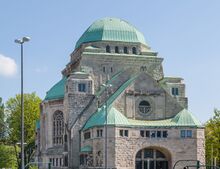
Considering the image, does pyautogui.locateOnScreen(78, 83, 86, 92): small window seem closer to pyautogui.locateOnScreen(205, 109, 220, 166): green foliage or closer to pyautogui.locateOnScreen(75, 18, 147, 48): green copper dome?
pyautogui.locateOnScreen(75, 18, 147, 48): green copper dome

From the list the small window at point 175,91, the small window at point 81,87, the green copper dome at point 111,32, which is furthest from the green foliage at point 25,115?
the small window at point 175,91

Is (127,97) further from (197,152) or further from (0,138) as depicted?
(0,138)

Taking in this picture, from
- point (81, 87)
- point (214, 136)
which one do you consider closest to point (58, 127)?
point (81, 87)

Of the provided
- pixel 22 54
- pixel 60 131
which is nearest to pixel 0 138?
pixel 60 131

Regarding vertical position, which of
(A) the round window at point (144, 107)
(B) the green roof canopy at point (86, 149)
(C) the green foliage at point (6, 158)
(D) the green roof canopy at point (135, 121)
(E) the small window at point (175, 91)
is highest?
(E) the small window at point (175, 91)

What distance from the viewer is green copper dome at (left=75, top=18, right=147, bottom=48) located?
8238 cm

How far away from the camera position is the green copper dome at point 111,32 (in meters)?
82.4

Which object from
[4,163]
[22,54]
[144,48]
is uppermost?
[144,48]

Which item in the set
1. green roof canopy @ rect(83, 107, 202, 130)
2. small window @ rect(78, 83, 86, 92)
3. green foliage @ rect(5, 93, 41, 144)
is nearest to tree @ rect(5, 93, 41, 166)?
green foliage @ rect(5, 93, 41, 144)

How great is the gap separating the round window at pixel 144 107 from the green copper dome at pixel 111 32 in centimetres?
1236

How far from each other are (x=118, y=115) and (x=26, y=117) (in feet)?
121

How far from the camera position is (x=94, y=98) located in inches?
2936

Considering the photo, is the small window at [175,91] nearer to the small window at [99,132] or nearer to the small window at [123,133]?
the small window at [123,133]

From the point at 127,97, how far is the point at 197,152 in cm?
1112
